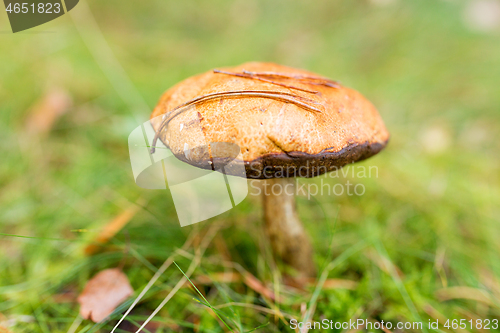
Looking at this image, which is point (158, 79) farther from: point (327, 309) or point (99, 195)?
point (327, 309)

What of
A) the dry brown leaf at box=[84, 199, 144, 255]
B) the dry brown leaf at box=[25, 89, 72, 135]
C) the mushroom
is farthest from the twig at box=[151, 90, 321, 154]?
the dry brown leaf at box=[25, 89, 72, 135]

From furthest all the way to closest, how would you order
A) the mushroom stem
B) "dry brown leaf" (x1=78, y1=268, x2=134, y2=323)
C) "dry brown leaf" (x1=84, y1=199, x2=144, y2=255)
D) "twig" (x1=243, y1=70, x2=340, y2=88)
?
"dry brown leaf" (x1=84, y1=199, x2=144, y2=255) < the mushroom stem < "dry brown leaf" (x1=78, y1=268, x2=134, y2=323) < "twig" (x1=243, y1=70, x2=340, y2=88)

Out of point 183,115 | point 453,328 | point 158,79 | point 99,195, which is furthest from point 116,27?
point 453,328

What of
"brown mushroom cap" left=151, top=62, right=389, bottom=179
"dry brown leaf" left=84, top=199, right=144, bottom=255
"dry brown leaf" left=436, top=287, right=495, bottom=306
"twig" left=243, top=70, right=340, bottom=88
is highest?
"twig" left=243, top=70, right=340, bottom=88

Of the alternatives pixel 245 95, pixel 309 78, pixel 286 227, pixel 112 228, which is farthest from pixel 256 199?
pixel 245 95

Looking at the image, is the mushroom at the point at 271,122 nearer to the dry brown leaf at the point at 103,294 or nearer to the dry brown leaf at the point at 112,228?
the dry brown leaf at the point at 112,228

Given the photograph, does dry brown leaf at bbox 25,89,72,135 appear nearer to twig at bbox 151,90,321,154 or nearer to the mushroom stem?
twig at bbox 151,90,321,154
